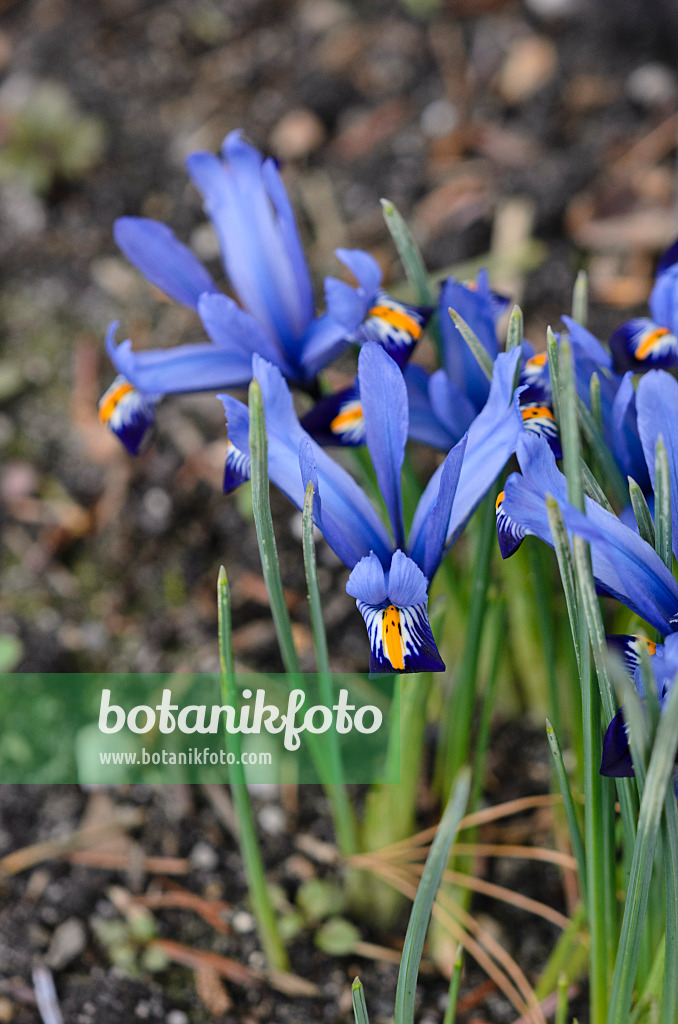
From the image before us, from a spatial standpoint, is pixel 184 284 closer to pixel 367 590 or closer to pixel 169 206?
pixel 367 590

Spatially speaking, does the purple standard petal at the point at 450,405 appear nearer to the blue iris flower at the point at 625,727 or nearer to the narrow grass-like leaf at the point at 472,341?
the narrow grass-like leaf at the point at 472,341

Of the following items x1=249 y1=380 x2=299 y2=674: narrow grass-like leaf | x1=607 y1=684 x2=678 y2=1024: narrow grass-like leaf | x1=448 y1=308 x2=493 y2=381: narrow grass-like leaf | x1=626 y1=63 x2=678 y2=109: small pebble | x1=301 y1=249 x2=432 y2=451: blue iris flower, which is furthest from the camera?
x1=626 y1=63 x2=678 y2=109: small pebble

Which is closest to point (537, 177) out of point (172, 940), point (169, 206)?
point (169, 206)

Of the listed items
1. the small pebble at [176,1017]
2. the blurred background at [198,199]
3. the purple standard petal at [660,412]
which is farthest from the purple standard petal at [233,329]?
the small pebble at [176,1017]

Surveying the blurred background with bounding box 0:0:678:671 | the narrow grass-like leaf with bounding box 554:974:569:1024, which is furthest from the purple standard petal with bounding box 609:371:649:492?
the blurred background with bounding box 0:0:678:671

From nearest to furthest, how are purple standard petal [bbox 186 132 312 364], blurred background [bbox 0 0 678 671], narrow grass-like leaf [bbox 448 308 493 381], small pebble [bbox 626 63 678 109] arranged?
narrow grass-like leaf [bbox 448 308 493 381], purple standard petal [bbox 186 132 312 364], blurred background [bbox 0 0 678 671], small pebble [bbox 626 63 678 109]

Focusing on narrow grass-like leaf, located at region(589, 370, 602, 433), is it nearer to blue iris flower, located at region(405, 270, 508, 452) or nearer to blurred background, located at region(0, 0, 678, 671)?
blue iris flower, located at region(405, 270, 508, 452)
